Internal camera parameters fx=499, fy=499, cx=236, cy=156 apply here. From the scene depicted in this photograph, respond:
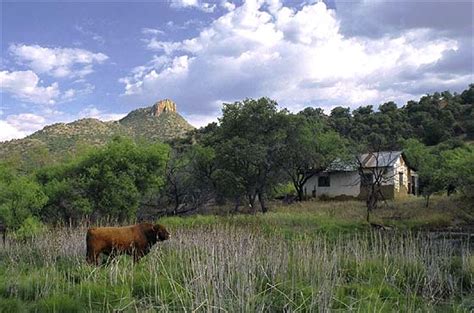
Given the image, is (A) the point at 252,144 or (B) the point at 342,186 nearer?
(A) the point at 252,144

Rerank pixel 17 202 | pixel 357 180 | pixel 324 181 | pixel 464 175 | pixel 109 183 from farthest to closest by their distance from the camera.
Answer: pixel 324 181
pixel 357 180
pixel 464 175
pixel 109 183
pixel 17 202

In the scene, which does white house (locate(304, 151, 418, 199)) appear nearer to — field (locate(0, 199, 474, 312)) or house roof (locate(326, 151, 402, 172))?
house roof (locate(326, 151, 402, 172))

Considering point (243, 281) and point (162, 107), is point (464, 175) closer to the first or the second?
point (243, 281)

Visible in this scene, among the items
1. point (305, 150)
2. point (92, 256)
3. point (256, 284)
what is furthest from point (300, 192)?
point (256, 284)

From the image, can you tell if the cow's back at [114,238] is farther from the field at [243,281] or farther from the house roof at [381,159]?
the house roof at [381,159]

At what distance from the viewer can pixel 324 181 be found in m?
45.0

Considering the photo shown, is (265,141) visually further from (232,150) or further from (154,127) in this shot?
(154,127)

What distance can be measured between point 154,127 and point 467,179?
184 feet

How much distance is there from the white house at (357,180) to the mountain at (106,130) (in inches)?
849

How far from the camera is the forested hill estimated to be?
58644 mm

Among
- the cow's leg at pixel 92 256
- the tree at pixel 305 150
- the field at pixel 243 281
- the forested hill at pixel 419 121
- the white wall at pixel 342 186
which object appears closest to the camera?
the field at pixel 243 281

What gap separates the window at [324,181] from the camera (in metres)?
44.7

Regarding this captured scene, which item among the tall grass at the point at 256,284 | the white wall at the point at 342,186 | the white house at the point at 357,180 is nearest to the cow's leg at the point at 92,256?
the tall grass at the point at 256,284

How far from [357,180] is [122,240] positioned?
3429cm
